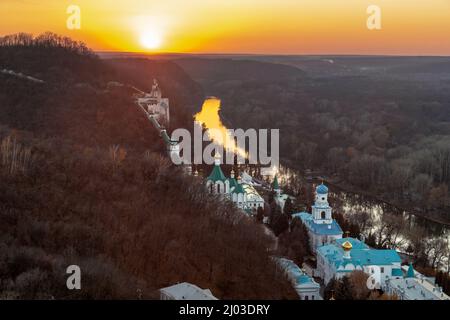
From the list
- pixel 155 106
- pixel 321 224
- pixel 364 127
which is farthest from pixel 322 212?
pixel 364 127

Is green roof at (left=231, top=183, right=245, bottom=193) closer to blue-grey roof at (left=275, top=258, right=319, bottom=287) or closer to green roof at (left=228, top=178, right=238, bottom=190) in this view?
green roof at (left=228, top=178, right=238, bottom=190)

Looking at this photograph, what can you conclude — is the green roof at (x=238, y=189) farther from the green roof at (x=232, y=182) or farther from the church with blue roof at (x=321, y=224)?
the church with blue roof at (x=321, y=224)

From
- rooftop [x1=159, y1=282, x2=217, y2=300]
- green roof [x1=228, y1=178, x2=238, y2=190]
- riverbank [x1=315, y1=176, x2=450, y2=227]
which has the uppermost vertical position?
rooftop [x1=159, y1=282, x2=217, y2=300]

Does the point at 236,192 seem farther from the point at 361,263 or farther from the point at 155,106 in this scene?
the point at 155,106

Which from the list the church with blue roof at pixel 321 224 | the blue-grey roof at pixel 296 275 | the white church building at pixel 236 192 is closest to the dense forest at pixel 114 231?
the blue-grey roof at pixel 296 275

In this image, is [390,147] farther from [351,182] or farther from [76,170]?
[76,170]

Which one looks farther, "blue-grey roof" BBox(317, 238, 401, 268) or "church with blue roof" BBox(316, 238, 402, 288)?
"blue-grey roof" BBox(317, 238, 401, 268)

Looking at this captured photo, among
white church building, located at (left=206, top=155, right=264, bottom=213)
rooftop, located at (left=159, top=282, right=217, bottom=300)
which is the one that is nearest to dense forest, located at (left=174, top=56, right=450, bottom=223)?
white church building, located at (left=206, top=155, right=264, bottom=213)

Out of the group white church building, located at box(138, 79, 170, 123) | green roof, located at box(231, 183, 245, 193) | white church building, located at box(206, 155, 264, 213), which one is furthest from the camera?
white church building, located at box(138, 79, 170, 123)
